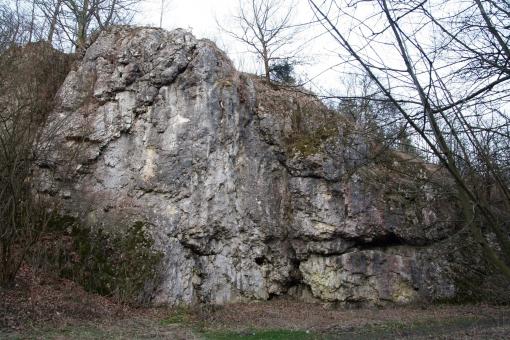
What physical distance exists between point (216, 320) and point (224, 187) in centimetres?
446

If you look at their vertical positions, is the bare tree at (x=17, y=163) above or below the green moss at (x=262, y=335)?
above

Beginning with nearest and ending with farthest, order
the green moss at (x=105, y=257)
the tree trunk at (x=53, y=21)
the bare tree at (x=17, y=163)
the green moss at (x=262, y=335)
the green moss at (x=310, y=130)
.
Result: the green moss at (x=262, y=335) < the bare tree at (x=17, y=163) < the green moss at (x=105, y=257) < the green moss at (x=310, y=130) < the tree trunk at (x=53, y=21)

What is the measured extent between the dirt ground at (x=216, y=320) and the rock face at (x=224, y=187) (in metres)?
1.14

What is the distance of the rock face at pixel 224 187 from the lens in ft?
47.7

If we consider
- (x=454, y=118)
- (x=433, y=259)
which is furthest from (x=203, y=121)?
(x=454, y=118)

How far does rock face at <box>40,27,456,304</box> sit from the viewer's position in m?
14.5

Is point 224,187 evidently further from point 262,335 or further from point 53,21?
point 53,21

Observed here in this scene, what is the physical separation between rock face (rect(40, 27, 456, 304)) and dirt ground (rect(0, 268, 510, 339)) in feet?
3.75

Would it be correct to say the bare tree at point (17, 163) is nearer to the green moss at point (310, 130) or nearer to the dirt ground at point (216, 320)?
the dirt ground at point (216, 320)

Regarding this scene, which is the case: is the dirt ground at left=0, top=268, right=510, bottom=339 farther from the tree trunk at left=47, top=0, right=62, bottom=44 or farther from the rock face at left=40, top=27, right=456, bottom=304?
the tree trunk at left=47, top=0, right=62, bottom=44

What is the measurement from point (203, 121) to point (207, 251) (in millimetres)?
4063

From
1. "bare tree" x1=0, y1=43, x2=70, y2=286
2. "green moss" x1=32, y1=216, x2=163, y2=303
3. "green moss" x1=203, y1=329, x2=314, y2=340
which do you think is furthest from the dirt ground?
"bare tree" x1=0, y1=43, x2=70, y2=286

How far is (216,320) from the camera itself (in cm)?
1214

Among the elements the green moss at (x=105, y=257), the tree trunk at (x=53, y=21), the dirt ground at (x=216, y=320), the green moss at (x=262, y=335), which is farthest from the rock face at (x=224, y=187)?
the tree trunk at (x=53, y=21)
